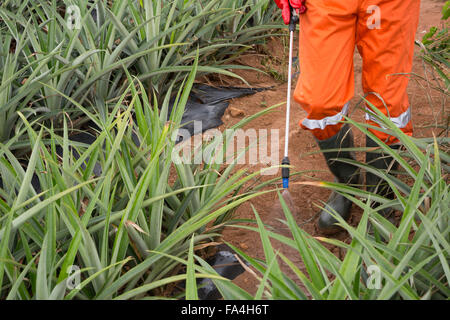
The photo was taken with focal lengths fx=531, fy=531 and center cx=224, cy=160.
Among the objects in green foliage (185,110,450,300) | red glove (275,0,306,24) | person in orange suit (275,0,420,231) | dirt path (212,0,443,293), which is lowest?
dirt path (212,0,443,293)

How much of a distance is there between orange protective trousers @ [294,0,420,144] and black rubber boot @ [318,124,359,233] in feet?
0.35

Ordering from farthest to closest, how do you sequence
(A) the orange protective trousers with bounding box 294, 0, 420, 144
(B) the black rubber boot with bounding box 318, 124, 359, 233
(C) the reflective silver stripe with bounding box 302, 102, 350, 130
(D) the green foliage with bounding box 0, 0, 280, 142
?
(D) the green foliage with bounding box 0, 0, 280, 142, (B) the black rubber boot with bounding box 318, 124, 359, 233, (C) the reflective silver stripe with bounding box 302, 102, 350, 130, (A) the orange protective trousers with bounding box 294, 0, 420, 144

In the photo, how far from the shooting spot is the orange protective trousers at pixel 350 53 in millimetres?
1860

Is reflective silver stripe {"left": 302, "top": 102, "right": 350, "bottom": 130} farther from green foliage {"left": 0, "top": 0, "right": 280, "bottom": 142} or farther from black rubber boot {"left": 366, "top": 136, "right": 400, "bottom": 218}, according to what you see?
green foliage {"left": 0, "top": 0, "right": 280, "bottom": 142}

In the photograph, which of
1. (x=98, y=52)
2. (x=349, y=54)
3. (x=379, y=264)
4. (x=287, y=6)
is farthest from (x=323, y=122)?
(x=98, y=52)

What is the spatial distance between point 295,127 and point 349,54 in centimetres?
96

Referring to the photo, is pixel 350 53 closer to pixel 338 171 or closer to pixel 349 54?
pixel 349 54

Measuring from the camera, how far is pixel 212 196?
186 centimetres

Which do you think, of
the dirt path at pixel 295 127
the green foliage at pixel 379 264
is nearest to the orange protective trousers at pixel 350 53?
the dirt path at pixel 295 127

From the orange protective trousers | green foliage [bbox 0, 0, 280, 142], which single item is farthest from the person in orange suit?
green foliage [bbox 0, 0, 280, 142]

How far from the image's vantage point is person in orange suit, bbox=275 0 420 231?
186cm

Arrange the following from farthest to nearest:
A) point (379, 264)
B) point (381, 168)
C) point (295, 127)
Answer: point (295, 127)
point (381, 168)
point (379, 264)

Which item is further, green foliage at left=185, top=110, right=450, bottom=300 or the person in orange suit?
the person in orange suit

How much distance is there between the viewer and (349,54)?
1.92 metres
